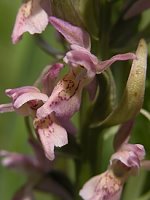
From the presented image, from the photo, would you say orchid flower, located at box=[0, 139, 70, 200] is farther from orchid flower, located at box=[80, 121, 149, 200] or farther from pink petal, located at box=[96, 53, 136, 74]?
pink petal, located at box=[96, 53, 136, 74]

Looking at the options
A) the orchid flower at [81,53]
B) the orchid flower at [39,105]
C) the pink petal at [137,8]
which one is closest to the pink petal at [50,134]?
the orchid flower at [39,105]

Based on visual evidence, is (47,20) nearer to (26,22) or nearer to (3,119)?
(26,22)

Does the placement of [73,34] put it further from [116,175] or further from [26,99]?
[116,175]

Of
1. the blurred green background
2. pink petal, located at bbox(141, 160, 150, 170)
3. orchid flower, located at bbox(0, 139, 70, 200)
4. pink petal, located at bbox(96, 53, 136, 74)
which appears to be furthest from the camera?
the blurred green background

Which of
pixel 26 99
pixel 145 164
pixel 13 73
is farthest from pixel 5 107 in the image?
pixel 13 73

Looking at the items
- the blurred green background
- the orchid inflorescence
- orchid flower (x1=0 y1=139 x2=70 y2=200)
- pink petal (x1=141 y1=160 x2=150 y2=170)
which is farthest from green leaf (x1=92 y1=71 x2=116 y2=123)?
the blurred green background

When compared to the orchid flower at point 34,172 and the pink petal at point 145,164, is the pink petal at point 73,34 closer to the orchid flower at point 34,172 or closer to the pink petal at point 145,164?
the pink petal at point 145,164

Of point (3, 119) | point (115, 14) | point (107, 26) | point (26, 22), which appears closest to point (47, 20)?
point (26, 22)
